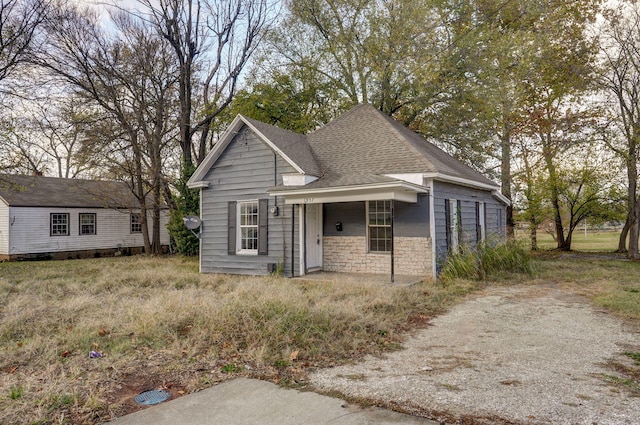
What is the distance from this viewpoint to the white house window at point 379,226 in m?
11.5

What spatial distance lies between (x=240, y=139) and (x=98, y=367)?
892cm

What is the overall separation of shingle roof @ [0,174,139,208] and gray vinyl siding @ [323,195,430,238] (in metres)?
14.1

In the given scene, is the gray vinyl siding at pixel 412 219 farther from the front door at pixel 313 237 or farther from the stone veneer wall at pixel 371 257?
the front door at pixel 313 237

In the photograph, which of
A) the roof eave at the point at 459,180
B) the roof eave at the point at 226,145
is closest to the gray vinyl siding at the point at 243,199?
the roof eave at the point at 226,145

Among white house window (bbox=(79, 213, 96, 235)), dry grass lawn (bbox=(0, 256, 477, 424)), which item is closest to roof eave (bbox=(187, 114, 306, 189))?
dry grass lawn (bbox=(0, 256, 477, 424))

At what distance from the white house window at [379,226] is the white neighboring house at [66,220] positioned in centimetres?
1474

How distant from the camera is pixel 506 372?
14.0ft

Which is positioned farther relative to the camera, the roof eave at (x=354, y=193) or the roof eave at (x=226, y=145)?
the roof eave at (x=226, y=145)

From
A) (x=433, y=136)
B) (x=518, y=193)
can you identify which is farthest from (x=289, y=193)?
(x=518, y=193)

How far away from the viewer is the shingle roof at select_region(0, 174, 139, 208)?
64.5 feet

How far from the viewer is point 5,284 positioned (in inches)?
421

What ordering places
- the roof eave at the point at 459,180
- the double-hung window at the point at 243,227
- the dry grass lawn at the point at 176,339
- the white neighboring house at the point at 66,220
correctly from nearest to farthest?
the dry grass lawn at the point at 176,339, the roof eave at the point at 459,180, the double-hung window at the point at 243,227, the white neighboring house at the point at 66,220

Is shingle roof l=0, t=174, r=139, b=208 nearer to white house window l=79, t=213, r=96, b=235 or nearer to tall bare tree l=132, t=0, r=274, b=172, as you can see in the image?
white house window l=79, t=213, r=96, b=235

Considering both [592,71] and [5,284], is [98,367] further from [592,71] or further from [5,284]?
[592,71]
